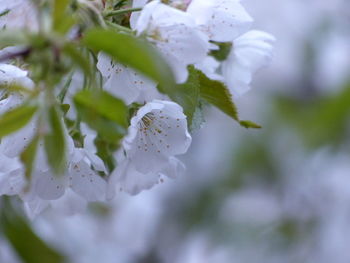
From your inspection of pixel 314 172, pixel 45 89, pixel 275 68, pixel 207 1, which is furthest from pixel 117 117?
pixel 275 68

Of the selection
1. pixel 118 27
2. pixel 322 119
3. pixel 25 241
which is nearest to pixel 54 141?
pixel 118 27

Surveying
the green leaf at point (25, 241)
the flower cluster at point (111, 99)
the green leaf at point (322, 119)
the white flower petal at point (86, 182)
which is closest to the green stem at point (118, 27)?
the flower cluster at point (111, 99)

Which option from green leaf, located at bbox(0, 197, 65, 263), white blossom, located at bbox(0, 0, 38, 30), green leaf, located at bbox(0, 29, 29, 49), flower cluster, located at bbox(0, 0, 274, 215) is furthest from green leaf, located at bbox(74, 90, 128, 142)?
green leaf, located at bbox(0, 197, 65, 263)

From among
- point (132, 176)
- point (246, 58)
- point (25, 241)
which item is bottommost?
point (25, 241)

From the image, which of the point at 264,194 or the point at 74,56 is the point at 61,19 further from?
the point at 264,194

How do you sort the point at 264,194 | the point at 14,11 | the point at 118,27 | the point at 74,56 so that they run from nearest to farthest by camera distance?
the point at 74,56 → the point at 118,27 → the point at 14,11 → the point at 264,194

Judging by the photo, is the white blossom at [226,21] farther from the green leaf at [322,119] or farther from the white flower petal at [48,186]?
the green leaf at [322,119]
